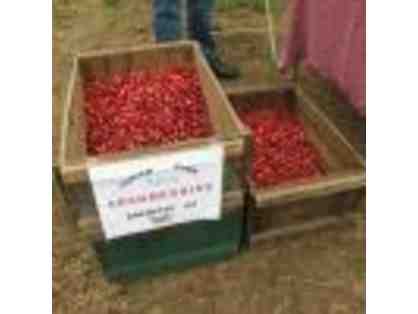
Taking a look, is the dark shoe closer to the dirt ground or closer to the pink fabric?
the pink fabric

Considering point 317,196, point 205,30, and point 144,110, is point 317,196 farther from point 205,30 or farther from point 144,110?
point 205,30

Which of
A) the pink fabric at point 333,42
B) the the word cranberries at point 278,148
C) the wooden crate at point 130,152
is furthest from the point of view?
the the word cranberries at point 278,148

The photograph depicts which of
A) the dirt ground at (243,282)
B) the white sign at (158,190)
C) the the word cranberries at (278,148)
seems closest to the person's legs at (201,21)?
the the word cranberries at (278,148)

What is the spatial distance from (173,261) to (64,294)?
0.35m

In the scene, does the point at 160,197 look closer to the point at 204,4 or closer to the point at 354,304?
the point at 354,304

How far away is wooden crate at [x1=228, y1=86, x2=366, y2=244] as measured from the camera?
169cm

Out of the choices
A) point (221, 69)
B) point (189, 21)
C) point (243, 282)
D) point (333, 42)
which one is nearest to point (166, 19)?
point (189, 21)

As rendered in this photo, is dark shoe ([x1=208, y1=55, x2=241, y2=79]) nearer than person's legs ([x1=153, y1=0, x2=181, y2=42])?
No

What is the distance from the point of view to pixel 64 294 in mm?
1732

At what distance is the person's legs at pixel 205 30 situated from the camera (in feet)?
8.02

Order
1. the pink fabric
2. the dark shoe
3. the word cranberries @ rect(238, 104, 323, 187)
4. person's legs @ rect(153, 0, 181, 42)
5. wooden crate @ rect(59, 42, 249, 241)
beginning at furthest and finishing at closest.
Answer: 1. the dark shoe
2. person's legs @ rect(153, 0, 181, 42)
3. the word cranberries @ rect(238, 104, 323, 187)
4. the pink fabric
5. wooden crate @ rect(59, 42, 249, 241)

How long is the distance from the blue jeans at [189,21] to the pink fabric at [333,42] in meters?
0.40

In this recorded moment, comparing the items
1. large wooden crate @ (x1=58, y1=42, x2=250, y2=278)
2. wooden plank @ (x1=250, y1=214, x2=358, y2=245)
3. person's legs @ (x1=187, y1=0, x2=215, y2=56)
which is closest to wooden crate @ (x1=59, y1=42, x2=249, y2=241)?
large wooden crate @ (x1=58, y1=42, x2=250, y2=278)

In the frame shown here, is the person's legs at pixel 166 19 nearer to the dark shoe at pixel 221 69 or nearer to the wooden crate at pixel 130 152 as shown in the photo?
the wooden crate at pixel 130 152
